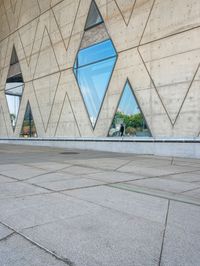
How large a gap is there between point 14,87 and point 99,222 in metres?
24.0

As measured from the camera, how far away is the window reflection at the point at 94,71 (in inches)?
688

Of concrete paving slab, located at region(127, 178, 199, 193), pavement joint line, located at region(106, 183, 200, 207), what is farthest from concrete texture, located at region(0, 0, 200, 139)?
pavement joint line, located at region(106, 183, 200, 207)

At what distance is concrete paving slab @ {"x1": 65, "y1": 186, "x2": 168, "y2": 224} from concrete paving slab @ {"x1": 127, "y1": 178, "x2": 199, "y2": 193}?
87 centimetres

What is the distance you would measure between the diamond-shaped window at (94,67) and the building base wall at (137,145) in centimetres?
138

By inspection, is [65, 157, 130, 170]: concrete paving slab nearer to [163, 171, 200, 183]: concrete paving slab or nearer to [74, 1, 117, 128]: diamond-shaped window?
[163, 171, 200, 183]: concrete paving slab

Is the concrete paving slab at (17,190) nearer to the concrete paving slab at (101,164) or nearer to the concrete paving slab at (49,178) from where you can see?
the concrete paving slab at (49,178)

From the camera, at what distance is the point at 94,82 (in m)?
18.4

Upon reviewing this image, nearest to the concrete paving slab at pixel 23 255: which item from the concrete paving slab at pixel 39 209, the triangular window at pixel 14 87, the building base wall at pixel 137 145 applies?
the concrete paving slab at pixel 39 209

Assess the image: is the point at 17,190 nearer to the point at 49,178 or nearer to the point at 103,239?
the point at 49,178

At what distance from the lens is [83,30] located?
1922 cm

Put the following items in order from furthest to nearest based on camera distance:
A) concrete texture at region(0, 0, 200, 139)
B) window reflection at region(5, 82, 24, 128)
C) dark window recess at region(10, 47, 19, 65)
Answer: dark window recess at region(10, 47, 19, 65) → window reflection at region(5, 82, 24, 128) → concrete texture at region(0, 0, 200, 139)

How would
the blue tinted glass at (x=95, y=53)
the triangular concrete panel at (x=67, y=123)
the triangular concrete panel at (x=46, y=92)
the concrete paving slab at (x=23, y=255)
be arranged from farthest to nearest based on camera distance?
the triangular concrete panel at (x=46, y=92), the triangular concrete panel at (x=67, y=123), the blue tinted glass at (x=95, y=53), the concrete paving slab at (x=23, y=255)

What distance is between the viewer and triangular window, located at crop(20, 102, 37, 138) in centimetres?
2383

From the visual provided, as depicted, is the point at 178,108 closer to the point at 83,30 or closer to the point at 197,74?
the point at 197,74
